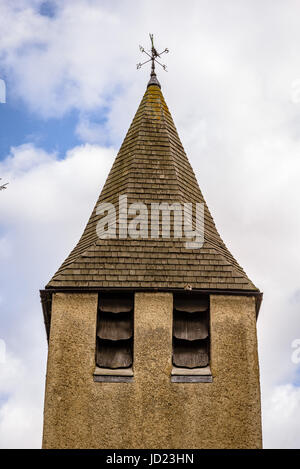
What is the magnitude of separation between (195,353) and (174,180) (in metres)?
3.88

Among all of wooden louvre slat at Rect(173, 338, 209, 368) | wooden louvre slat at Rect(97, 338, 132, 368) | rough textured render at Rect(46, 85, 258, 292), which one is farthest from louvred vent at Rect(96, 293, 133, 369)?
wooden louvre slat at Rect(173, 338, 209, 368)

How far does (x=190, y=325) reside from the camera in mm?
15242

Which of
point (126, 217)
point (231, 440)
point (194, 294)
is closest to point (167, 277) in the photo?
point (194, 294)

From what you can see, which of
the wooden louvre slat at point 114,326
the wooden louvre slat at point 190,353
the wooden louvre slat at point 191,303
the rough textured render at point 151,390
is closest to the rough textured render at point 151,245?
the wooden louvre slat at point 191,303

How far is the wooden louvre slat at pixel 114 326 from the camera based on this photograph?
Result: 1502cm

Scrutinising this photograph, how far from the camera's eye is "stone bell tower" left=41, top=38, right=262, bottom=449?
1405 cm

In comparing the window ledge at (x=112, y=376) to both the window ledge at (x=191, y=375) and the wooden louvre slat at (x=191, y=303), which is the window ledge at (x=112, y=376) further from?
the wooden louvre slat at (x=191, y=303)

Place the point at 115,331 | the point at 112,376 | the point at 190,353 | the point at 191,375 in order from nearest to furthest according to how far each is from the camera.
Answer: the point at 112,376 < the point at 191,375 < the point at 190,353 < the point at 115,331

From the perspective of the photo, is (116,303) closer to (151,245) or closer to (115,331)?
(115,331)

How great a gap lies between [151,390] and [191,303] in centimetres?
181

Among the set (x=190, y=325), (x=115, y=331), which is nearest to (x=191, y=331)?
(x=190, y=325)

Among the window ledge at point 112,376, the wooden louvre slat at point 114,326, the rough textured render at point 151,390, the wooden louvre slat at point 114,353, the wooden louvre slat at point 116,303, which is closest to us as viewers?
the rough textured render at point 151,390

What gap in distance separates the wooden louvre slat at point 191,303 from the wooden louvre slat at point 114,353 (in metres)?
1.09

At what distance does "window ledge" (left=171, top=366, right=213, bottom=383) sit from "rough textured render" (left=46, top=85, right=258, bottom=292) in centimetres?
148
